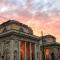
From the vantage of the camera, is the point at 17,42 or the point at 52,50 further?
the point at 52,50

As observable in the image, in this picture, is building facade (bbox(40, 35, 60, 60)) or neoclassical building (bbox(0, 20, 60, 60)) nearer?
neoclassical building (bbox(0, 20, 60, 60))

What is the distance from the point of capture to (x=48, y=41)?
67.5 m

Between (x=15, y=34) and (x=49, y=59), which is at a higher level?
(x=15, y=34)

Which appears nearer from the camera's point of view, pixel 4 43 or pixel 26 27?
pixel 4 43

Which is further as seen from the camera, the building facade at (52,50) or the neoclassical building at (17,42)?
the building facade at (52,50)

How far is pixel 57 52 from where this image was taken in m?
62.8

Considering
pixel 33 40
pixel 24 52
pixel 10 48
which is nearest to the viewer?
pixel 10 48

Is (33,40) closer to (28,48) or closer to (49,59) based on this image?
(28,48)

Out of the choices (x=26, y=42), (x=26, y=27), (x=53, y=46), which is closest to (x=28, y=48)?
(x=26, y=42)

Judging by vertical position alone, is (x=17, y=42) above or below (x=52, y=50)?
above

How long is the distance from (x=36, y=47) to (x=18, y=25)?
8.81 meters

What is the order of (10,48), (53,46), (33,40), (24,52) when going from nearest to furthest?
1. (10,48)
2. (24,52)
3. (33,40)
4. (53,46)

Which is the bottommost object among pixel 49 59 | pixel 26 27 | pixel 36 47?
pixel 49 59

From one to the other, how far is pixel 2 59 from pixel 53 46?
25.6 m
